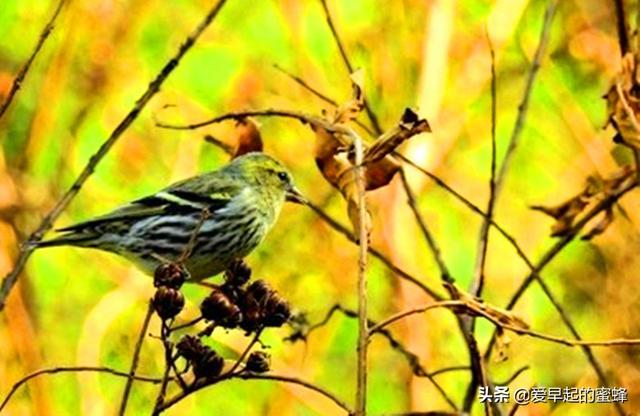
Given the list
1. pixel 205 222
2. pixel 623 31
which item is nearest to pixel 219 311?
pixel 623 31

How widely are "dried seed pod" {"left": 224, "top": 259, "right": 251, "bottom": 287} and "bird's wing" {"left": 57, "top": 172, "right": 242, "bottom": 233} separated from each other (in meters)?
1.78

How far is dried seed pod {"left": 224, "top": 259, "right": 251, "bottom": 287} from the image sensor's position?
1791mm

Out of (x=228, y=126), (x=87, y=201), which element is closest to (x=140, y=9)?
(x=228, y=126)

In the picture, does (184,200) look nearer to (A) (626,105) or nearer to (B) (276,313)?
(A) (626,105)

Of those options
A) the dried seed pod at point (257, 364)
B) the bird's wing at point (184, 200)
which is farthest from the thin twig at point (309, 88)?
the bird's wing at point (184, 200)

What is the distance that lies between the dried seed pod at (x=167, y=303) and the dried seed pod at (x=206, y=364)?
6 cm

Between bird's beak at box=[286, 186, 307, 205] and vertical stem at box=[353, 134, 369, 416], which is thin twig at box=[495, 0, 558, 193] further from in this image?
bird's beak at box=[286, 186, 307, 205]

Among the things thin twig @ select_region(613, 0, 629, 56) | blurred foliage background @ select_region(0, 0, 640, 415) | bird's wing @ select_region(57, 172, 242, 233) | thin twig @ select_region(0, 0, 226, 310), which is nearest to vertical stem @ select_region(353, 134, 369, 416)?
thin twig @ select_region(0, 0, 226, 310)

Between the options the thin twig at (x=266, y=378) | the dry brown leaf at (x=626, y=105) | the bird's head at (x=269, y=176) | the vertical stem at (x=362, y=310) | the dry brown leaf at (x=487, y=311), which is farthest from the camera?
the bird's head at (x=269, y=176)

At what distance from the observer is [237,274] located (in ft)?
5.92

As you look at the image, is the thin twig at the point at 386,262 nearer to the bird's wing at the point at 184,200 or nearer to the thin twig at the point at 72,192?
the thin twig at the point at 72,192

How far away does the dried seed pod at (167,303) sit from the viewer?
5.20 ft

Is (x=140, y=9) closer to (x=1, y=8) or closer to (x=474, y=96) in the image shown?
(x=1, y=8)

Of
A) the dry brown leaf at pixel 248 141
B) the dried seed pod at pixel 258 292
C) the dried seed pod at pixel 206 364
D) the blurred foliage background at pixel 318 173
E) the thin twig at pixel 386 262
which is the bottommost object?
the dried seed pod at pixel 206 364
